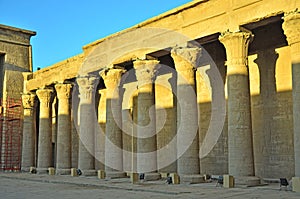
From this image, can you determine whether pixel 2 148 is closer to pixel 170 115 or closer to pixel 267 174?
pixel 170 115

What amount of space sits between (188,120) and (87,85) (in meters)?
8.51

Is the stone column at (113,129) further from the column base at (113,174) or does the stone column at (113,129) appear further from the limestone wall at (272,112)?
the limestone wall at (272,112)

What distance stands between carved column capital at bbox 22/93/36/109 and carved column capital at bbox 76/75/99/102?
22.9ft

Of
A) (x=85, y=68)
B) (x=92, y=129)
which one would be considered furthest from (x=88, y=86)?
(x=92, y=129)

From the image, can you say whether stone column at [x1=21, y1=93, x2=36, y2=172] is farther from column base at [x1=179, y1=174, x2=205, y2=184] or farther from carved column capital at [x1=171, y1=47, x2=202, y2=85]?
column base at [x1=179, y1=174, x2=205, y2=184]

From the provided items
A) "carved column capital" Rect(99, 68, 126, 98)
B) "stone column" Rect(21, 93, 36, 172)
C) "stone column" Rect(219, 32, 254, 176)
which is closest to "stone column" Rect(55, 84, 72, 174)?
"stone column" Rect(21, 93, 36, 172)

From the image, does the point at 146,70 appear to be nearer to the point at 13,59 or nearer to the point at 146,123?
the point at 146,123

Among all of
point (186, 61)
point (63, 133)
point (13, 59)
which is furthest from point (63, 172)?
point (13, 59)

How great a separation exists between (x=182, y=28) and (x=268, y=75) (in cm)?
470

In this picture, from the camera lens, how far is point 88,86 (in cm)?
2359

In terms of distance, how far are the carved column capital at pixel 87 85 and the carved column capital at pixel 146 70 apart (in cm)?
461

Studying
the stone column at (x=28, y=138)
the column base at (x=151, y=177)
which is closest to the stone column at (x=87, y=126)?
the column base at (x=151, y=177)

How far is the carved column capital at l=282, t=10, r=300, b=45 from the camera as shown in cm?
1383

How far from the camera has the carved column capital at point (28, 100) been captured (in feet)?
94.3
